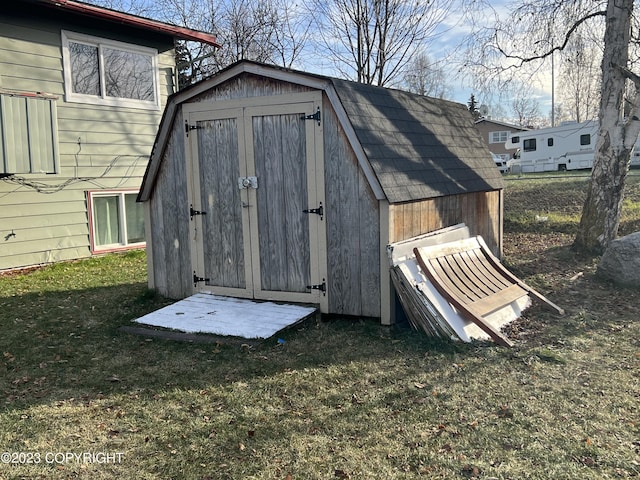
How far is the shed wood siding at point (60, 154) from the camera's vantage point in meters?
9.49

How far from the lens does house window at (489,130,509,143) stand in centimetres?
5141

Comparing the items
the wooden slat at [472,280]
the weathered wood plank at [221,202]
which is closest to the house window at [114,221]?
the weathered wood plank at [221,202]

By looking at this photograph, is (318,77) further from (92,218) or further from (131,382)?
(92,218)

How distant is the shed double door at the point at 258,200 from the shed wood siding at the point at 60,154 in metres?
4.33

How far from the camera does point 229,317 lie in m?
6.18

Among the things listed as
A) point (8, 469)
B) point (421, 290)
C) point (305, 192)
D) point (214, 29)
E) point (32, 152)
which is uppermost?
point (214, 29)

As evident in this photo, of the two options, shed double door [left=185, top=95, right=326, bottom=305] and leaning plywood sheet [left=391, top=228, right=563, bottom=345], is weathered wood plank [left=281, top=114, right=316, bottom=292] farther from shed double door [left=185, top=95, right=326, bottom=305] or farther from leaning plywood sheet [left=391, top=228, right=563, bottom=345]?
leaning plywood sheet [left=391, top=228, right=563, bottom=345]

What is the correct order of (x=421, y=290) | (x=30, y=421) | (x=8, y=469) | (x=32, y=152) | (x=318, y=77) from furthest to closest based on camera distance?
(x=32, y=152) → (x=318, y=77) → (x=421, y=290) → (x=30, y=421) → (x=8, y=469)

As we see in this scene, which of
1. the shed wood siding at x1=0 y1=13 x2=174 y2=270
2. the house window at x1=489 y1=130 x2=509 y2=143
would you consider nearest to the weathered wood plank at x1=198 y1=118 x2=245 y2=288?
the shed wood siding at x1=0 y1=13 x2=174 y2=270

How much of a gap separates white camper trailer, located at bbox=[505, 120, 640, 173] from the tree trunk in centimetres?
2049

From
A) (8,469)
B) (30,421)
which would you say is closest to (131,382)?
(30,421)

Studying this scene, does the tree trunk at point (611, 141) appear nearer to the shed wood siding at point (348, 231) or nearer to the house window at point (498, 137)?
the shed wood siding at point (348, 231)

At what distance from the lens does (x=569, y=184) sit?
18125mm

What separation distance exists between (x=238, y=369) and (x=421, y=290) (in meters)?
1.98
